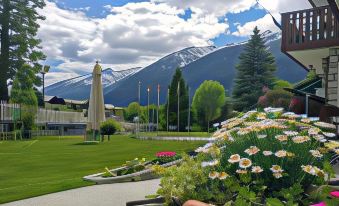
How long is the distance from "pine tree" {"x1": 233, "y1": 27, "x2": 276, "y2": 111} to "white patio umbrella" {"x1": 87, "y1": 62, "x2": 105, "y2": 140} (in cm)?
2680

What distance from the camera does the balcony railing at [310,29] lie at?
1129cm

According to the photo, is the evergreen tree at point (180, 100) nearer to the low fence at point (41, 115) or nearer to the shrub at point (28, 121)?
the low fence at point (41, 115)

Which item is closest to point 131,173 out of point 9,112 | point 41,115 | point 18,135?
point 18,135

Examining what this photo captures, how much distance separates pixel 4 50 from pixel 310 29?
31.7 metres

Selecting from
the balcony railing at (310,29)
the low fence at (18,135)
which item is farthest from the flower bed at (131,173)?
the low fence at (18,135)

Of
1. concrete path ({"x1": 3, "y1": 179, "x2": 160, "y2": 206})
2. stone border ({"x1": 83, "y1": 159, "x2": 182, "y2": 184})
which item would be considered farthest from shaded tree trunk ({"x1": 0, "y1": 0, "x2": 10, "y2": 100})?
concrete path ({"x1": 3, "y1": 179, "x2": 160, "y2": 206})

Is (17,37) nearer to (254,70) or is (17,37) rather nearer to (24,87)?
(24,87)

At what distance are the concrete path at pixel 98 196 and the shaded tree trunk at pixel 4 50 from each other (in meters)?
32.1

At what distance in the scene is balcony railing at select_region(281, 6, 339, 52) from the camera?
37.0ft

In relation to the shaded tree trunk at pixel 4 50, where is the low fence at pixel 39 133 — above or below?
below

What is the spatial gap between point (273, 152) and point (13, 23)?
37.9 metres

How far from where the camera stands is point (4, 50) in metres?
37.2

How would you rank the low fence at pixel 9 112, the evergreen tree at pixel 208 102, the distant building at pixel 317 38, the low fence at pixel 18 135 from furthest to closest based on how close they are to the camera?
the evergreen tree at pixel 208 102, the low fence at pixel 9 112, the low fence at pixel 18 135, the distant building at pixel 317 38

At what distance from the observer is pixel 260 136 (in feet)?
11.5
